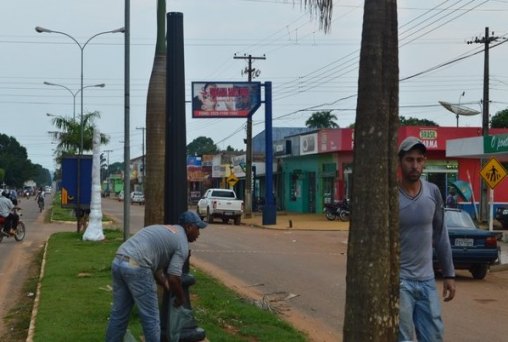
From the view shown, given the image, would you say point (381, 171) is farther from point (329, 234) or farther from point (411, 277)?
point (329, 234)

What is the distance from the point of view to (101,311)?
972 cm

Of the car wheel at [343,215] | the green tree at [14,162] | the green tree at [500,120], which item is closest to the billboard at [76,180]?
the car wheel at [343,215]

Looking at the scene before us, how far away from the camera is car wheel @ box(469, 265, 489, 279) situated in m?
15.8

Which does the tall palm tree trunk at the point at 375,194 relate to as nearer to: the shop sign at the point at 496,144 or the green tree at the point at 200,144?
the shop sign at the point at 496,144

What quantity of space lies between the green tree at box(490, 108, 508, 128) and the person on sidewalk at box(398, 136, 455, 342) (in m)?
72.3

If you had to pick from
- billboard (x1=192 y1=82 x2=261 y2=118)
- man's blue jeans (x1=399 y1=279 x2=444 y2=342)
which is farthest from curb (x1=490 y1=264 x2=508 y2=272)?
billboard (x1=192 y1=82 x2=261 y2=118)

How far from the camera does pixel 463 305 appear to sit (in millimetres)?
12000

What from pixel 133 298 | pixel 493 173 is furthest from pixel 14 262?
pixel 133 298

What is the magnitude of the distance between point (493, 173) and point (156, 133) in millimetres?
12403

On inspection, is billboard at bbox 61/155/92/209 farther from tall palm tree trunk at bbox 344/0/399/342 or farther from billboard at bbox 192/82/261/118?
tall palm tree trunk at bbox 344/0/399/342

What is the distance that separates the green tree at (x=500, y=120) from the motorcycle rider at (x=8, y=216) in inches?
2302

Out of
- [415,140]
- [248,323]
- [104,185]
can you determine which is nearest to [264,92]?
[248,323]

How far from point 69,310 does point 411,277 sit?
19.9 ft

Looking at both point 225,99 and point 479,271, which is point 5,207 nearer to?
point 479,271
